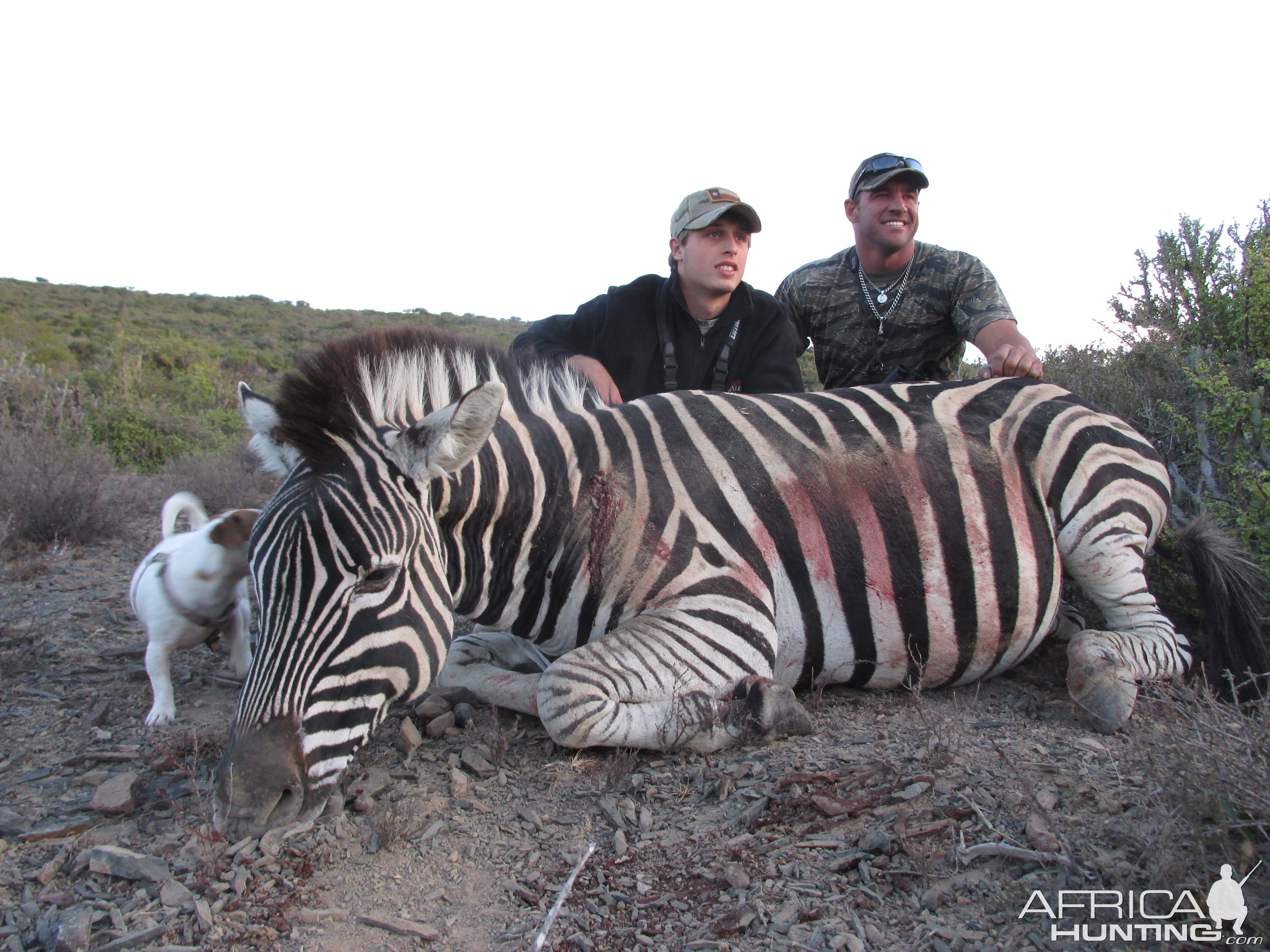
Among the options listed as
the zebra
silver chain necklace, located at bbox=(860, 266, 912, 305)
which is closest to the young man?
silver chain necklace, located at bbox=(860, 266, 912, 305)

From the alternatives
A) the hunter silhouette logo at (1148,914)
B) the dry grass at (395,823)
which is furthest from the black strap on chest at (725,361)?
the hunter silhouette logo at (1148,914)

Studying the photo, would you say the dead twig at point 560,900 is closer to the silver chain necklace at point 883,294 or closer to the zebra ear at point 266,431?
the zebra ear at point 266,431

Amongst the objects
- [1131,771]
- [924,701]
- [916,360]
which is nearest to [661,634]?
[924,701]

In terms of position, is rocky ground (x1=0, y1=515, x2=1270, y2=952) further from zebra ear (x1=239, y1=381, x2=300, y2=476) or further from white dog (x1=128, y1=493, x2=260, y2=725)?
zebra ear (x1=239, y1=381, x2=300, y2=476)

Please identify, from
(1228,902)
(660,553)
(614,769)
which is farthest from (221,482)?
(1228,902)

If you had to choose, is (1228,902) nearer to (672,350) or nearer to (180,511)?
(672,350)

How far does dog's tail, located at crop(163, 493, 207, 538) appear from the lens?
3.93 m

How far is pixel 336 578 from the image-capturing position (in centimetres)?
243

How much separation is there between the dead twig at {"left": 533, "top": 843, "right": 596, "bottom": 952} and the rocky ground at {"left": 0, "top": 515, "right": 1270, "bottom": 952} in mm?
31

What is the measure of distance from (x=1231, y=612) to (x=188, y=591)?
480 cm

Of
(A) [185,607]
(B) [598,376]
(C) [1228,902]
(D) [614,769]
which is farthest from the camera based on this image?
(B) [598,376]

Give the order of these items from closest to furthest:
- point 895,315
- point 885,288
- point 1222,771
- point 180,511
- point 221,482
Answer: point 1222,771
point 180,511
point 895,315
point 885,288
point 221,482

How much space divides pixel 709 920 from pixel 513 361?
8.03ft

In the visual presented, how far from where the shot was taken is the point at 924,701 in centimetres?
331
